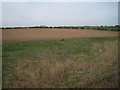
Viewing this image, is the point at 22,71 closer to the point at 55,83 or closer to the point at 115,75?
the point at 55,83

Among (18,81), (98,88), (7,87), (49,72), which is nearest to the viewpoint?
(98,88)

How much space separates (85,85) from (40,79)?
1328 millimetres

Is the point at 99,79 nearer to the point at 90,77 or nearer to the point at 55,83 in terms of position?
the point at 90,77

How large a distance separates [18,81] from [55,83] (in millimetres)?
1129

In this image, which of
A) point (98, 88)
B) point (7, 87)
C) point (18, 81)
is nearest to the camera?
point (98, 88)

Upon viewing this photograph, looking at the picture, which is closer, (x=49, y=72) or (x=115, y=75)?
(x=115, y=75)

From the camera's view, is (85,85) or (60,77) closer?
(85,85)

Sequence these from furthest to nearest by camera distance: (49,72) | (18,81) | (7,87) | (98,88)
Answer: (49,72)
(18,81)
(7,87)
(98,88)

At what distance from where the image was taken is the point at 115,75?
368 centimetres

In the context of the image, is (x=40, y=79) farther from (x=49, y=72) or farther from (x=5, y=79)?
(x=5, y=79)

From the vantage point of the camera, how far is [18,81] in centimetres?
358

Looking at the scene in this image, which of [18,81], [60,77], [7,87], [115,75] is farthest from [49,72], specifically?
[115,75]

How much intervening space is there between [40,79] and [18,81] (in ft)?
2.14

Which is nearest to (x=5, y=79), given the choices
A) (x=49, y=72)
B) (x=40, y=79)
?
(x=40, y=79)
